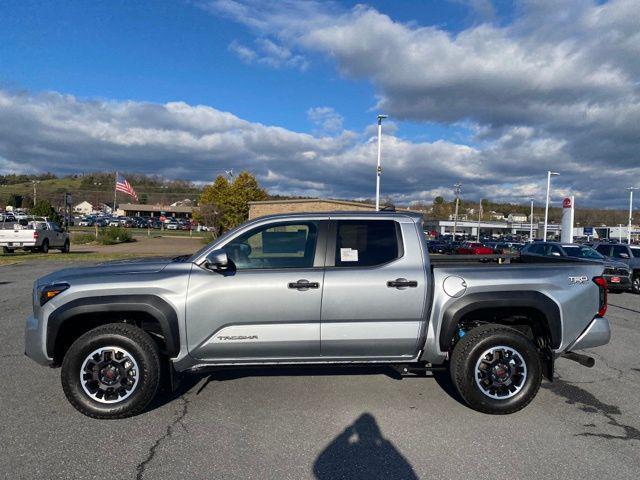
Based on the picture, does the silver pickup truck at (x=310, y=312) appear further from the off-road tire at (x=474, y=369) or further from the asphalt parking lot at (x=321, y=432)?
the asphalt parking lot at (x=321, y=432)

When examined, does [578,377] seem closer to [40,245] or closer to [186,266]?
[186,266]

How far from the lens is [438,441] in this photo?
3936 mm

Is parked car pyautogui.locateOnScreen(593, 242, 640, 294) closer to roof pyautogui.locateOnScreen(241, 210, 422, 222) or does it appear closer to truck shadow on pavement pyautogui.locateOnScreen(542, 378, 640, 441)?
truck shadow on pavement pyautogui.locateOnScreen(542, 378, 640, 441)

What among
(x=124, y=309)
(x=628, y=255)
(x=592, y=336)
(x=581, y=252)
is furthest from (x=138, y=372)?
(x=628, y=255)

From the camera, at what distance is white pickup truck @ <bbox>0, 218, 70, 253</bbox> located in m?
25.3

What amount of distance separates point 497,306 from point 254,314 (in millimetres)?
2227

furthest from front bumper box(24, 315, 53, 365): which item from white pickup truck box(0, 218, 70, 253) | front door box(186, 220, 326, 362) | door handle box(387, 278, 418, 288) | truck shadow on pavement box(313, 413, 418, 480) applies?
white pickup truck box(0, 218, 70, 253)

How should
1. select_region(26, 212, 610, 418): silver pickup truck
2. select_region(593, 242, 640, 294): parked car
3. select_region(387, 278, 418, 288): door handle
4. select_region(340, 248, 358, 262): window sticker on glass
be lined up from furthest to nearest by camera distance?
1. select_region(593, 242, 640, 294): parked car
2. select_region(340, 248, 358, 262): window sticker on glass
3. select_region(387, 278, 418, 288): door handle
4. select_region(26, 212, 610, 418): silver pickup truck

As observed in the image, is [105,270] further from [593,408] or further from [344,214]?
[593,408]

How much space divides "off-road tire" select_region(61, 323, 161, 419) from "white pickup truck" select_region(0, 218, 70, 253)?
24.7m

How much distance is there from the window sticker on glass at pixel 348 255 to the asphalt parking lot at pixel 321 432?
1.41 m

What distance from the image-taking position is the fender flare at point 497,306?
14.8ft

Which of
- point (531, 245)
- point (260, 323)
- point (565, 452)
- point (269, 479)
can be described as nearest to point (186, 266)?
point (260, 323)

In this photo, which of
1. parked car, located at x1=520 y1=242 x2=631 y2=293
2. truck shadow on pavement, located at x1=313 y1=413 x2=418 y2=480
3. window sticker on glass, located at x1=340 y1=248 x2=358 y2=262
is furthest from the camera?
parked car, located at x1=520 y1=242 x2=631 y2=293
